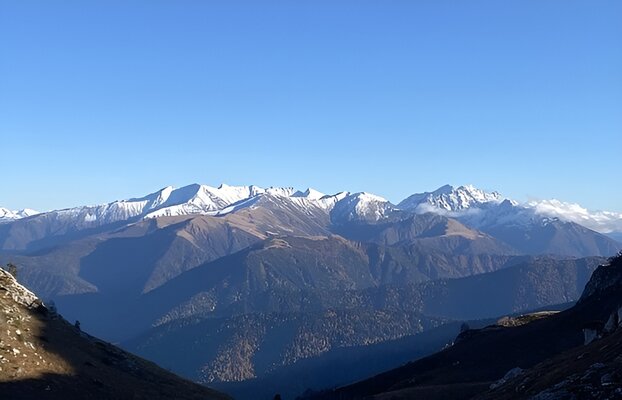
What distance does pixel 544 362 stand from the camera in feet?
252

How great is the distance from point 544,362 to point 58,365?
225 ft

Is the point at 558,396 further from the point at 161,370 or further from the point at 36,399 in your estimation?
the point at 161,370

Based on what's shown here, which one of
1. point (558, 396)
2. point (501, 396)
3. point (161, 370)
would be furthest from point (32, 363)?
point (558, 396)

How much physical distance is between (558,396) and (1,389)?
63.7m

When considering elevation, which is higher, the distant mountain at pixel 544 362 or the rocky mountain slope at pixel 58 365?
the rocky mountain slope at pixel 58 365

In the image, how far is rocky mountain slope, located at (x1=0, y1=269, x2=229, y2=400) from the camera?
79688 mm

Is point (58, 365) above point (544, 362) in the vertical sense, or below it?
above

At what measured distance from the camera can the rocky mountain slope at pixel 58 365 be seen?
79.7m

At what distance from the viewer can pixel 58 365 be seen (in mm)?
88938

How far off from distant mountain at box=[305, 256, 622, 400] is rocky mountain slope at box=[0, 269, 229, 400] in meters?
43.7

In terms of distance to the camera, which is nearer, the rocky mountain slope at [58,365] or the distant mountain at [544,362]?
the distant mountain at [544,362]

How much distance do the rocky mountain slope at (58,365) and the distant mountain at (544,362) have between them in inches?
1722

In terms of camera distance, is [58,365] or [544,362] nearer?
[544,362]

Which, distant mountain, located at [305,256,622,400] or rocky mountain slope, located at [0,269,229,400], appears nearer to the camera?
distant mountain, located at [305,256,622,400]
